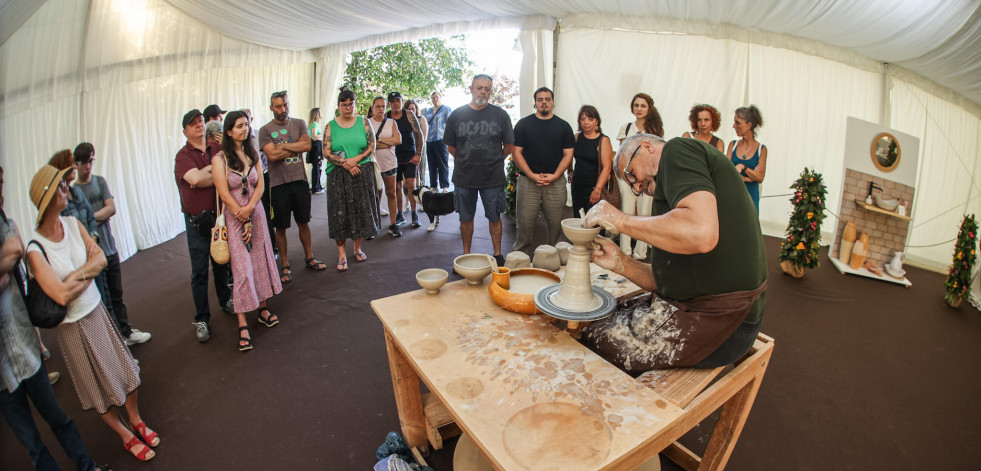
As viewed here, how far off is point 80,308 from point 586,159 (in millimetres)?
3636

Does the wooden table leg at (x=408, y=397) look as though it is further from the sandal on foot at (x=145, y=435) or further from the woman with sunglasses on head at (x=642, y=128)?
the woman with sunglasses on head at (x=642, y=128)

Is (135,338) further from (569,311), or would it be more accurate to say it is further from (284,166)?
(569,311)

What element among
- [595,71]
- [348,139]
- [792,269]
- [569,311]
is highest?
[595,71]

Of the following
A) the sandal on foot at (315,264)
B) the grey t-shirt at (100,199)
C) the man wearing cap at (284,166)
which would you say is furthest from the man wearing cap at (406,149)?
the grey t-shirt at (100,199)

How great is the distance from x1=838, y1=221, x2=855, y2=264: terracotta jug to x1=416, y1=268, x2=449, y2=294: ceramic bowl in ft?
14.3

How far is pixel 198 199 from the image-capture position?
3.05 metres

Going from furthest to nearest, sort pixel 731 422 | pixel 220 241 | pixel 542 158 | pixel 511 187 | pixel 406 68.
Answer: pixel 406 68 → pixel 511 187 → pixel 542 158 → pixel 220 241 → pixel 731 422

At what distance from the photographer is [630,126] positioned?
443 centimetres

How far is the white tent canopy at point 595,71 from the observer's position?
12.0ft

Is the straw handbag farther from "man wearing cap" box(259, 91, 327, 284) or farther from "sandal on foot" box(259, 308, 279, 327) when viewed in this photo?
"man wearing cap" box(259, 91, 327, 284)

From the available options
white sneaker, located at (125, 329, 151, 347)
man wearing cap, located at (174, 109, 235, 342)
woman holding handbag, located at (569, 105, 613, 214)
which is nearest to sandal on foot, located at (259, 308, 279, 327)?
man wearing cap, located at (174, 109, 235, 342)

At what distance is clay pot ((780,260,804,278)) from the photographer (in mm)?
4262

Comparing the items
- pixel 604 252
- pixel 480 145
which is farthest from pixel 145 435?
pixel 480 145

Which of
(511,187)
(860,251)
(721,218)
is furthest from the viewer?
(511,187)
